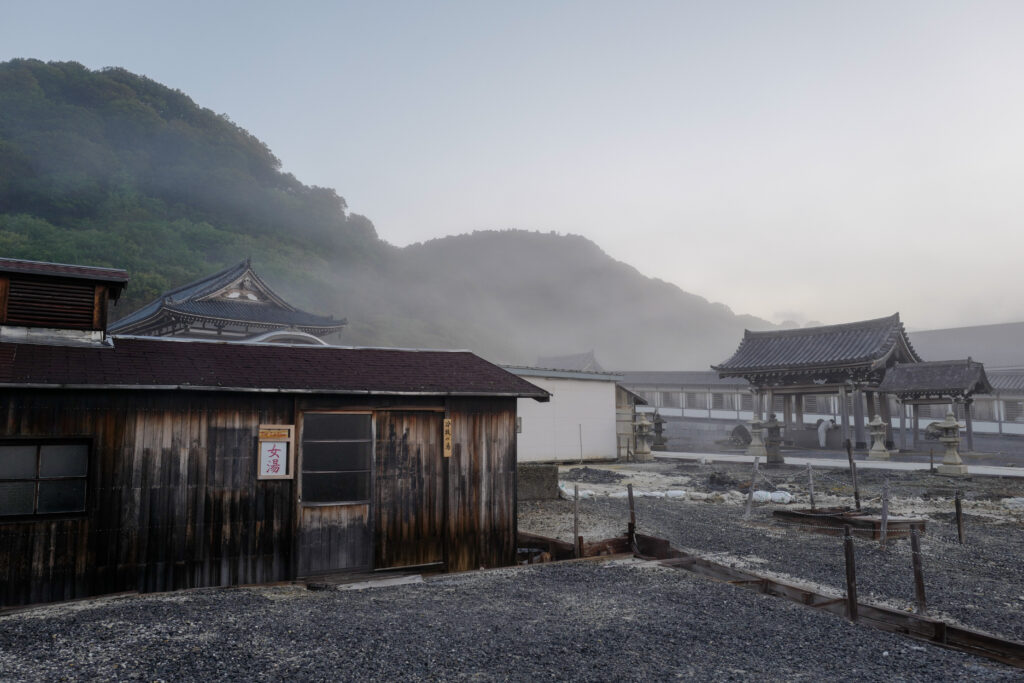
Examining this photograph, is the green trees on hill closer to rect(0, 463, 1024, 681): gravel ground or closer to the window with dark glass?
the window with dark glass

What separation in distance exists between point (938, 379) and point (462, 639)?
95.7ft

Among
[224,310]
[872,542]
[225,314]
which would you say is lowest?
[872,542]

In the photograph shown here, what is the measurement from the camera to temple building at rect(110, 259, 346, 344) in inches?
1332

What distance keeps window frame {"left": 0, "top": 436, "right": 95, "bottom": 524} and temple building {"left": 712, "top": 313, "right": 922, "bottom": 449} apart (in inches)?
1205

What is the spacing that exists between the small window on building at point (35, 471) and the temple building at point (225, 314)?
22711mm

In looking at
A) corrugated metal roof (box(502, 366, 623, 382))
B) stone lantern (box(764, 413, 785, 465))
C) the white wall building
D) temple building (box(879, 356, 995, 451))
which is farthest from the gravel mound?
temple building (box(879, 356, 995, 451))

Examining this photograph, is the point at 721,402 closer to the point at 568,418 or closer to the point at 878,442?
the point at 878,442

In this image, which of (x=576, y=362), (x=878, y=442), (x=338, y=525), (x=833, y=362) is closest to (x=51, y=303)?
(x=338, y=525)

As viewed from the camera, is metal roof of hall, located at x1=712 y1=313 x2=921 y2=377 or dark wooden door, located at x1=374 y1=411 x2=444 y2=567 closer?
dark wooden door, located at x1=374 y1=411 x2=444 y2=567

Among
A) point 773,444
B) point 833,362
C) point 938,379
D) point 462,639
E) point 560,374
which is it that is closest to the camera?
point 462,639

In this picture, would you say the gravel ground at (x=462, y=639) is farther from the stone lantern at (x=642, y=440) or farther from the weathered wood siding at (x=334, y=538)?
the stone lantern at (x=642, y=440)

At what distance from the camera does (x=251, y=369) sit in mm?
9680

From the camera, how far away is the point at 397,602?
816 cm

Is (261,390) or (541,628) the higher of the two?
(261,390)
